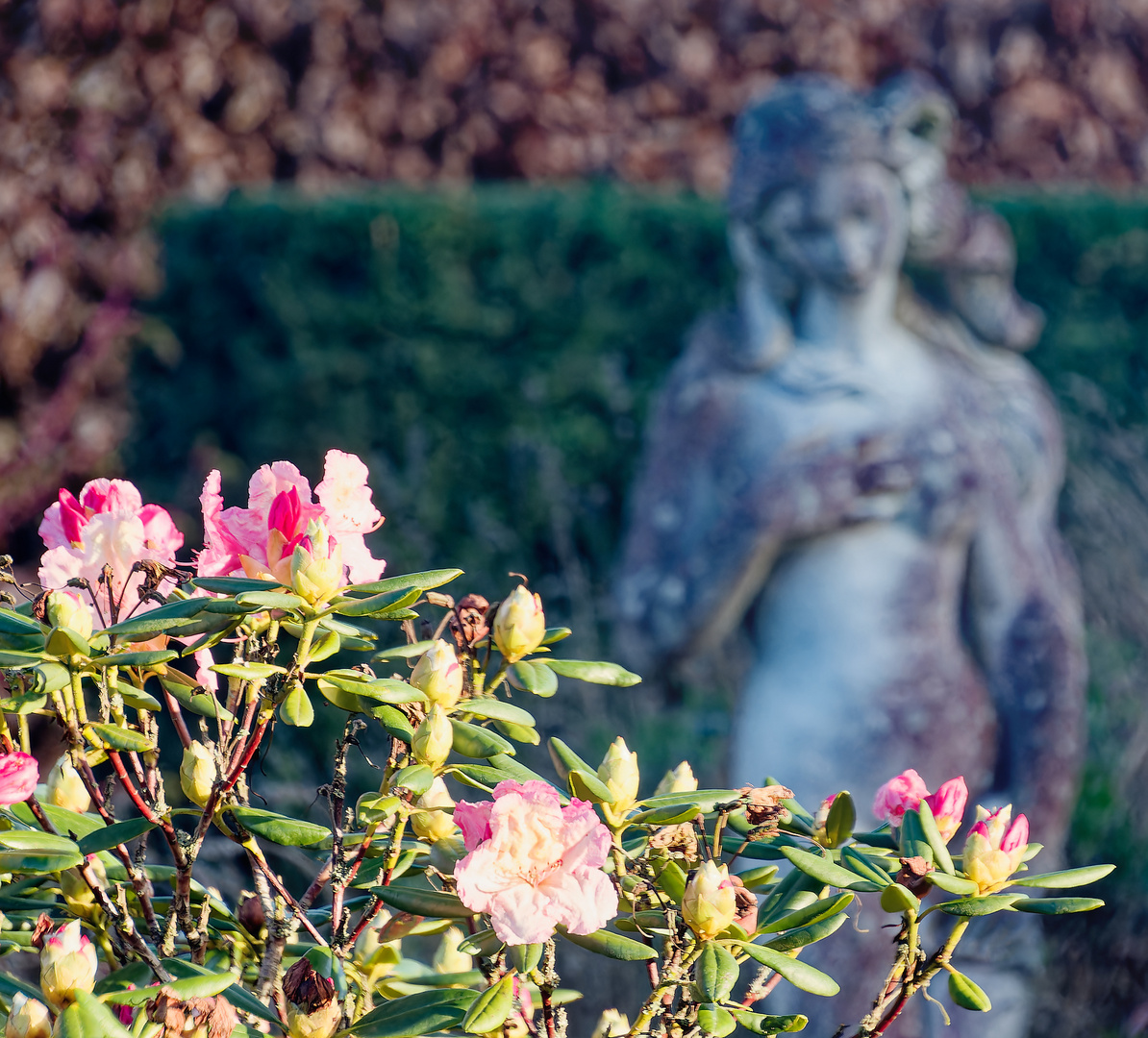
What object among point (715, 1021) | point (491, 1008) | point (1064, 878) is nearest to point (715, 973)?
point (715, 1021)

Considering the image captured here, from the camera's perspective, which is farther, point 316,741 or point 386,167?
point 386,167

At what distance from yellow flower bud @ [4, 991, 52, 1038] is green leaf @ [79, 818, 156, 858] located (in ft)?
0.31

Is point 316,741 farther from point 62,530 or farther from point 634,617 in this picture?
point 62,530

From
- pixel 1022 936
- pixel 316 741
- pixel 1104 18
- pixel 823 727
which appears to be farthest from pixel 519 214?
pixel 1104 18

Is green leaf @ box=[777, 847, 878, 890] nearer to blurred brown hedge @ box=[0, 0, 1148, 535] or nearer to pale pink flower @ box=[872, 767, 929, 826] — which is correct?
pale pink flower @ box=[872, 767, 929, 826]

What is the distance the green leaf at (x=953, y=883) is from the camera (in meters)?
0.76

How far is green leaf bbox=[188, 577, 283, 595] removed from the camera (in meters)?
0.77

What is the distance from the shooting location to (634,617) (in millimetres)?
2408

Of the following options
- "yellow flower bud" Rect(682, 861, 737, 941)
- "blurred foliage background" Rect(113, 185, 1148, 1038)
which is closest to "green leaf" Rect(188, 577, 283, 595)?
"yellow flower bud" Rect(682, 861, 737, 941)

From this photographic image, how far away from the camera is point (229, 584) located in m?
0.77

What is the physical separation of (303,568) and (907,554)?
1.64 metres

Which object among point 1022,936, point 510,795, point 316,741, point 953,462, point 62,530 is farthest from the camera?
point 316,741

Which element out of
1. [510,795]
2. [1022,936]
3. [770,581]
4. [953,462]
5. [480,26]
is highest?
[480,26]

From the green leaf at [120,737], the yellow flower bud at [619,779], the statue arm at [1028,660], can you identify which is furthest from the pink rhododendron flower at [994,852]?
the statue arm at [1028,660]
